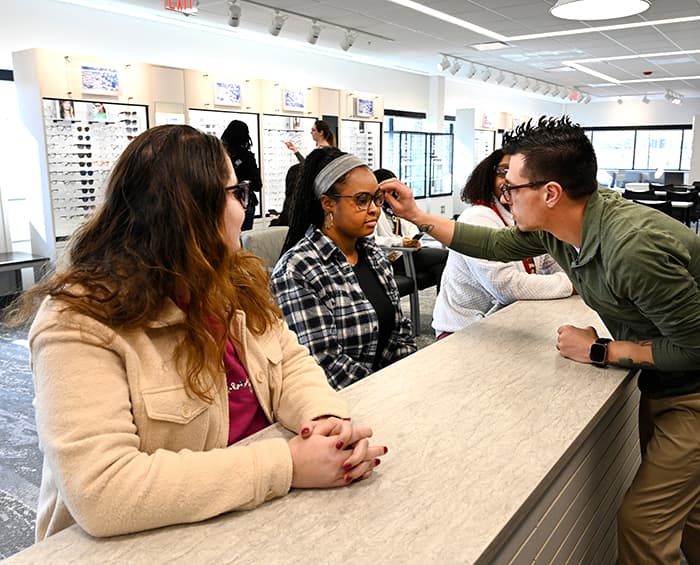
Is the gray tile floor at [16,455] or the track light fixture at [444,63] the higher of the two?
the track light fixture at [444,63]

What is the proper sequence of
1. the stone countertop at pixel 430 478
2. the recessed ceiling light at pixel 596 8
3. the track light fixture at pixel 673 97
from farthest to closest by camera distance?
the track light fixture at pixel 673 97, the recessed ceiling light at pixel 596 8, the stone countertop at pixel 430 478

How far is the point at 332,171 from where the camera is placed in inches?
88.5

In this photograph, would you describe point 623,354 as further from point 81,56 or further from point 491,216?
point 81,56

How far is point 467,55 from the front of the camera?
982 centimetres

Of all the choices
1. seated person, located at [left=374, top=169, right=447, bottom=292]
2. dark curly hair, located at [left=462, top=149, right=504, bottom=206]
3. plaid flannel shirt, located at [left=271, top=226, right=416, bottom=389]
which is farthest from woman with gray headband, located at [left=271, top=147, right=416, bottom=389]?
seated person, located at [left=374, top=169, right=447, bottom=292]

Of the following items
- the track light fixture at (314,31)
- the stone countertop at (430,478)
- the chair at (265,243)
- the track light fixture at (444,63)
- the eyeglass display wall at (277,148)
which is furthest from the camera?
the track light fixture at (444,63)

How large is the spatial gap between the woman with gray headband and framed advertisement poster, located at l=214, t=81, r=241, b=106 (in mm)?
5561

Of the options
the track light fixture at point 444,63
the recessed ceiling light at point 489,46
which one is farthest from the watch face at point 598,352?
the track light fixture at point 444,63

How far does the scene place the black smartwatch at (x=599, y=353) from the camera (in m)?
1.78

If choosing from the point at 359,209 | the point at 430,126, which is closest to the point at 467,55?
the point at 430,126

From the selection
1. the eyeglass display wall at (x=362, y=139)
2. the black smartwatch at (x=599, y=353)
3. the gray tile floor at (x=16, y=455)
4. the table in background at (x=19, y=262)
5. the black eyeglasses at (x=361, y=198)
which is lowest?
the gray tile floor at (x=16, y=455)

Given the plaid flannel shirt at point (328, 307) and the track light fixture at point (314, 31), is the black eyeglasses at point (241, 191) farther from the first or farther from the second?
the track light fixture at point (314, 31)

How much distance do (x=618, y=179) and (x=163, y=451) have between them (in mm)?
18215

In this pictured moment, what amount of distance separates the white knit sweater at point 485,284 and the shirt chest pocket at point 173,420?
A: 164cm
